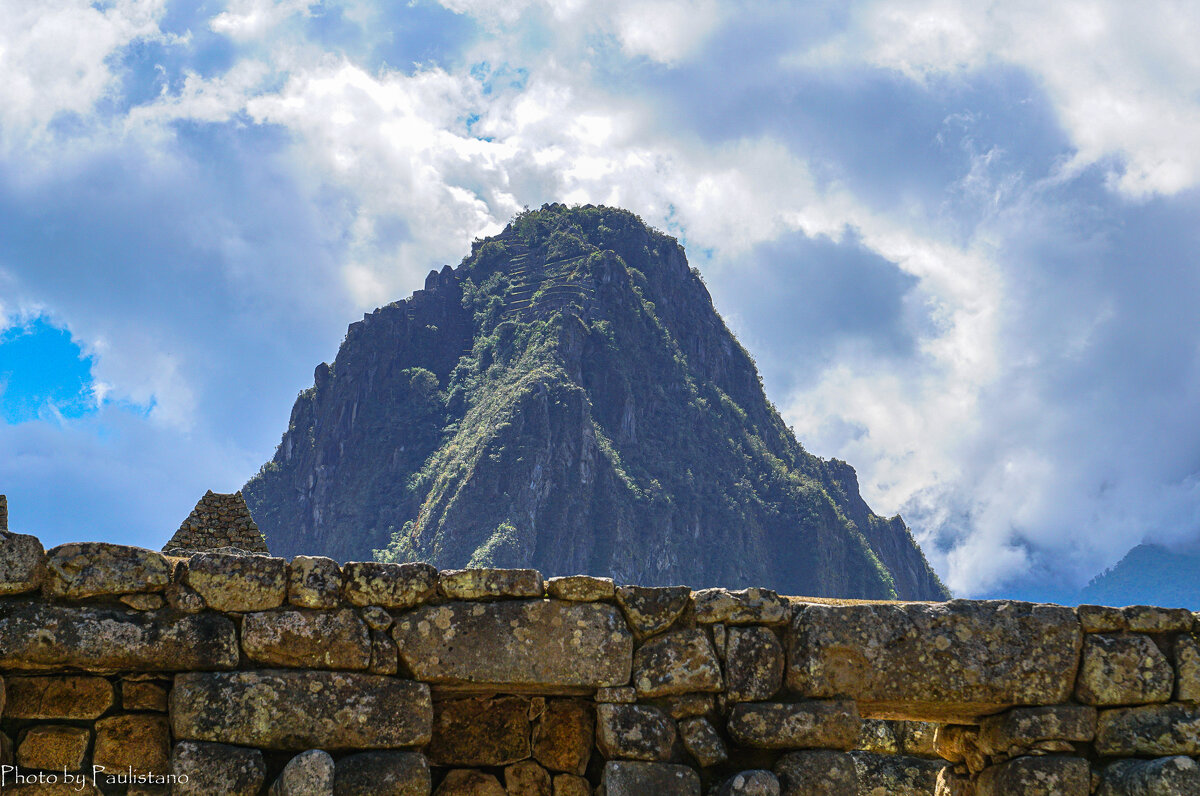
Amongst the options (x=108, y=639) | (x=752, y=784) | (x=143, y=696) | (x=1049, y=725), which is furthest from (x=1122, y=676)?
(x=108, y=639)

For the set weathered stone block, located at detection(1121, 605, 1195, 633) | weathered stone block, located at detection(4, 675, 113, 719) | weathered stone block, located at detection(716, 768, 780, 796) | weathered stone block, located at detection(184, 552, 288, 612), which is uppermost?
weathered stone block, located at detection(184, 552, 288, 612)

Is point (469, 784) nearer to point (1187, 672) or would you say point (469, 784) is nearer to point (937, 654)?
point (937, 654)

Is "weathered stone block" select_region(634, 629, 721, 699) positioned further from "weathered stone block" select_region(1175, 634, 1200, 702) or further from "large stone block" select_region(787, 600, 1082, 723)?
"weathered stone block" select_region(1175, 634, 1200, 702)

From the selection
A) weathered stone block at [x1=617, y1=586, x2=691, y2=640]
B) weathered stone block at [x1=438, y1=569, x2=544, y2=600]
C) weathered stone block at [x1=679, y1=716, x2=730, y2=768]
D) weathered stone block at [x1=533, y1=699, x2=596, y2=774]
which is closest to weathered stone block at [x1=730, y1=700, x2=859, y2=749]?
weathered stone block at [x1=679, y1=716, x2=730, y2=768]

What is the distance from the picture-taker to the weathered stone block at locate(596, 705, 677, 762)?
6590mm

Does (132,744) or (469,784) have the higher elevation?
(132,744)

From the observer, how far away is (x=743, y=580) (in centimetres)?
17762

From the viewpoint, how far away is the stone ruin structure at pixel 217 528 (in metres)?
15.2

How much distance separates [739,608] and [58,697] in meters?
3.89

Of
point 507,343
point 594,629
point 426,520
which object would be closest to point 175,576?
point 594,629

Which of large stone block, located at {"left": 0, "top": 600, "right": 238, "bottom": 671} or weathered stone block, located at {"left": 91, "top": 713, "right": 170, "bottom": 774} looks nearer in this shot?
large stone block, located at {"left": 0, "top": 600, "right": 238, "bottom": 671}

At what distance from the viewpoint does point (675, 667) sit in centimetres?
675

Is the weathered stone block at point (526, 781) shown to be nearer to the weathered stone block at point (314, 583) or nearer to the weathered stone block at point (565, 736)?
the weathered stone block at point (565, 736)

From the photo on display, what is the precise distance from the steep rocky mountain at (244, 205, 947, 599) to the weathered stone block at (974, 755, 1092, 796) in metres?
151
